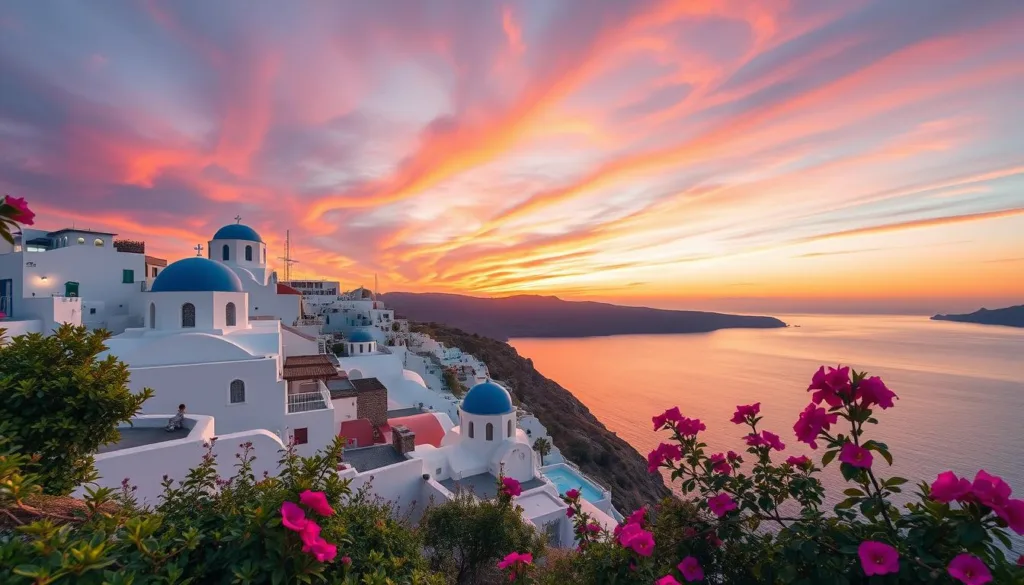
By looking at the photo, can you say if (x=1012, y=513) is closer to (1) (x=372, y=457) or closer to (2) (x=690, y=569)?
(2) (x=690, y=569)

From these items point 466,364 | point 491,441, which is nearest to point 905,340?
point 466,364

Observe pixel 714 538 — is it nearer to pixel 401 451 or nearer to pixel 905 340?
pixel 401 451

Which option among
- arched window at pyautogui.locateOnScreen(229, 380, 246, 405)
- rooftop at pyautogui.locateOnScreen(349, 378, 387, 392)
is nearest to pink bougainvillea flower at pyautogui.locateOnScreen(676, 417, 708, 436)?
arched window at pyautogui.locateOnScreen(229, 380, 246, 405)

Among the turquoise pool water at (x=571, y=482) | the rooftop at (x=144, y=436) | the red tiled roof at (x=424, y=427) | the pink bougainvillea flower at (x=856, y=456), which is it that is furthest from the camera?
the red tiled roof at (x=424, y=427)

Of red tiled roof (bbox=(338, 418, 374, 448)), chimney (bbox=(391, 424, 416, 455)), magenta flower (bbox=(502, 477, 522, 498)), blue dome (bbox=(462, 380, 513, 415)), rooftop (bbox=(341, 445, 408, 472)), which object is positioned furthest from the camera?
red tiled roof (bbox=(338, 418, 374, 448))

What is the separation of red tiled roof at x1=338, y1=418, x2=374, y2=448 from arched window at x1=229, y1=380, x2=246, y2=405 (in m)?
5.02

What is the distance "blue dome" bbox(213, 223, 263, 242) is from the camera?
81.0ft

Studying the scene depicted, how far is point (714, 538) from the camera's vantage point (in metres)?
3.14

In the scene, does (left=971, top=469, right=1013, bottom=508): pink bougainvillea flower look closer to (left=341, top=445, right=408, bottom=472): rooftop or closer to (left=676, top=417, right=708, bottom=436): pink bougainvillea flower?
(left=676, top=417, right=708, bottom=436): pink bougainvillea flower

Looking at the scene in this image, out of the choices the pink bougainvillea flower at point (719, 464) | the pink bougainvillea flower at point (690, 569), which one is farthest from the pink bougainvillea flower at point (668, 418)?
the pink bougainvillea flower at point (690, 569)

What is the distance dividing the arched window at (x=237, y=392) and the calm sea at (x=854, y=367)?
15.6 metres

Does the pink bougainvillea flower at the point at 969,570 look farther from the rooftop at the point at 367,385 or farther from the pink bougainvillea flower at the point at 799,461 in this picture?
the rooftop at the point at 367,385

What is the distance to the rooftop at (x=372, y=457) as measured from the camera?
12.7 m

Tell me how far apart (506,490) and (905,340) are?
119601 mm
